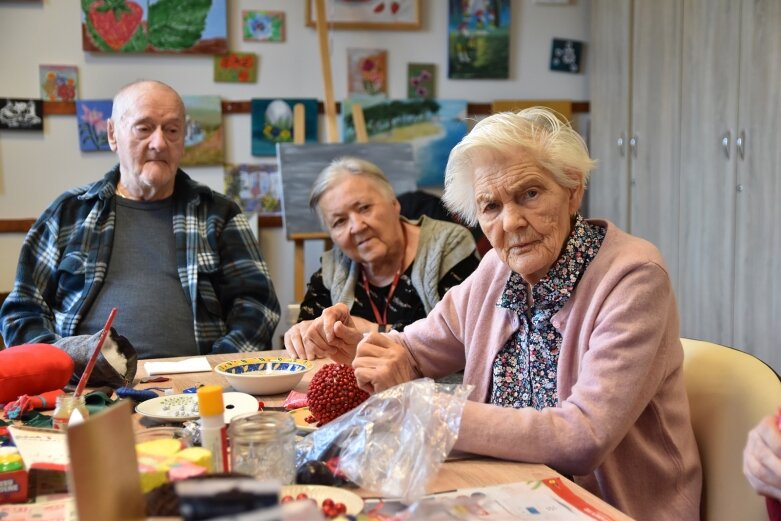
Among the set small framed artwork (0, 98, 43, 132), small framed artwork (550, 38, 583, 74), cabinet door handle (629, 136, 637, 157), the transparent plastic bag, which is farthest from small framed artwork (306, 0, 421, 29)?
the transparent plastic bag

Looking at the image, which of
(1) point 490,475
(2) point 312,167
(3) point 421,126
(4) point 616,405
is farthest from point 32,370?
(3) point 421,126

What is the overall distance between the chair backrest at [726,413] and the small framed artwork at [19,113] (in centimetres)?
365

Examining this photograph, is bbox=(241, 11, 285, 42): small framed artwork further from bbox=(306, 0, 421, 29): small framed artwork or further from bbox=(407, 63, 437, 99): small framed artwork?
bbox=(407, 63, 437, 99): small framed artwork

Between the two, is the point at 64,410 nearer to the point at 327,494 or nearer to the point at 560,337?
the point at 327,494

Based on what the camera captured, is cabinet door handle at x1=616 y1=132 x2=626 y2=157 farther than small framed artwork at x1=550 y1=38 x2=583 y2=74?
No

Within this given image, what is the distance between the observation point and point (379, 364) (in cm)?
150

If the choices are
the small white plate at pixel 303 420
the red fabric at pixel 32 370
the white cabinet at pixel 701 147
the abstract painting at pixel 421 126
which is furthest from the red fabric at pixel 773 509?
the abstract painting at pixel 421 126

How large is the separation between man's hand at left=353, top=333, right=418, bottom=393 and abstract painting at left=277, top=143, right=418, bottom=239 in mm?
2588

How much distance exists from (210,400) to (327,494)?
7.7 inches

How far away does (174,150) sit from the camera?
275 cm

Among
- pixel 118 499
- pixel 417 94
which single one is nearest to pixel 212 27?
pixel 417 94

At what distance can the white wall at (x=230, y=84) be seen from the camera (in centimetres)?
422

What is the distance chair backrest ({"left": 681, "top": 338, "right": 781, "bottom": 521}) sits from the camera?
133cm

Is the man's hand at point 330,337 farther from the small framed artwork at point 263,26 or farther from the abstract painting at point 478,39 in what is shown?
the abstract painting at point 478,39
